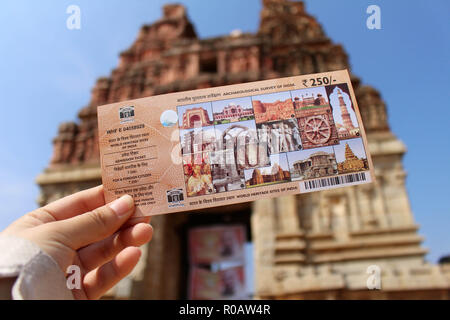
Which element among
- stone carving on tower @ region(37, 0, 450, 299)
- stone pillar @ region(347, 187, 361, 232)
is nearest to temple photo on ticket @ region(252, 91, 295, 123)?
stone carving on tower @ region(37, 0, 450, 299)

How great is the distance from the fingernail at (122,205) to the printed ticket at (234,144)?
0.08 metres

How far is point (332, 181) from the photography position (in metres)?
2.04

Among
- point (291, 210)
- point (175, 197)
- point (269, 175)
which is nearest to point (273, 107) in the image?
point (269, 175)

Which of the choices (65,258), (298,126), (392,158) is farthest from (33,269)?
(392,158)

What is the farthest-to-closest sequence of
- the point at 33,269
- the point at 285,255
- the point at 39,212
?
the point at 285,255
the point at 39,212
the point at 33,269

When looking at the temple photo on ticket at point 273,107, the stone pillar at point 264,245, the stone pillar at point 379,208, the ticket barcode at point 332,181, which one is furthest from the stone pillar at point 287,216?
the temple photo on ticket at point 273,107

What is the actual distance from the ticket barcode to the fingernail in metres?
1.13

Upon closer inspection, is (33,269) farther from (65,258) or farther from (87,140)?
(87,140)

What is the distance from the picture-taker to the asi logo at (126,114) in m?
2.14

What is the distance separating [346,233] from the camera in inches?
307

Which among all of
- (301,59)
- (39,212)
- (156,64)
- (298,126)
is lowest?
(39,212)

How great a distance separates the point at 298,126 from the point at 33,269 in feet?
5.72

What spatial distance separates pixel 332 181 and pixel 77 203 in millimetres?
1724

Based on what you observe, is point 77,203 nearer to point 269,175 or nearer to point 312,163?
point 269,175
